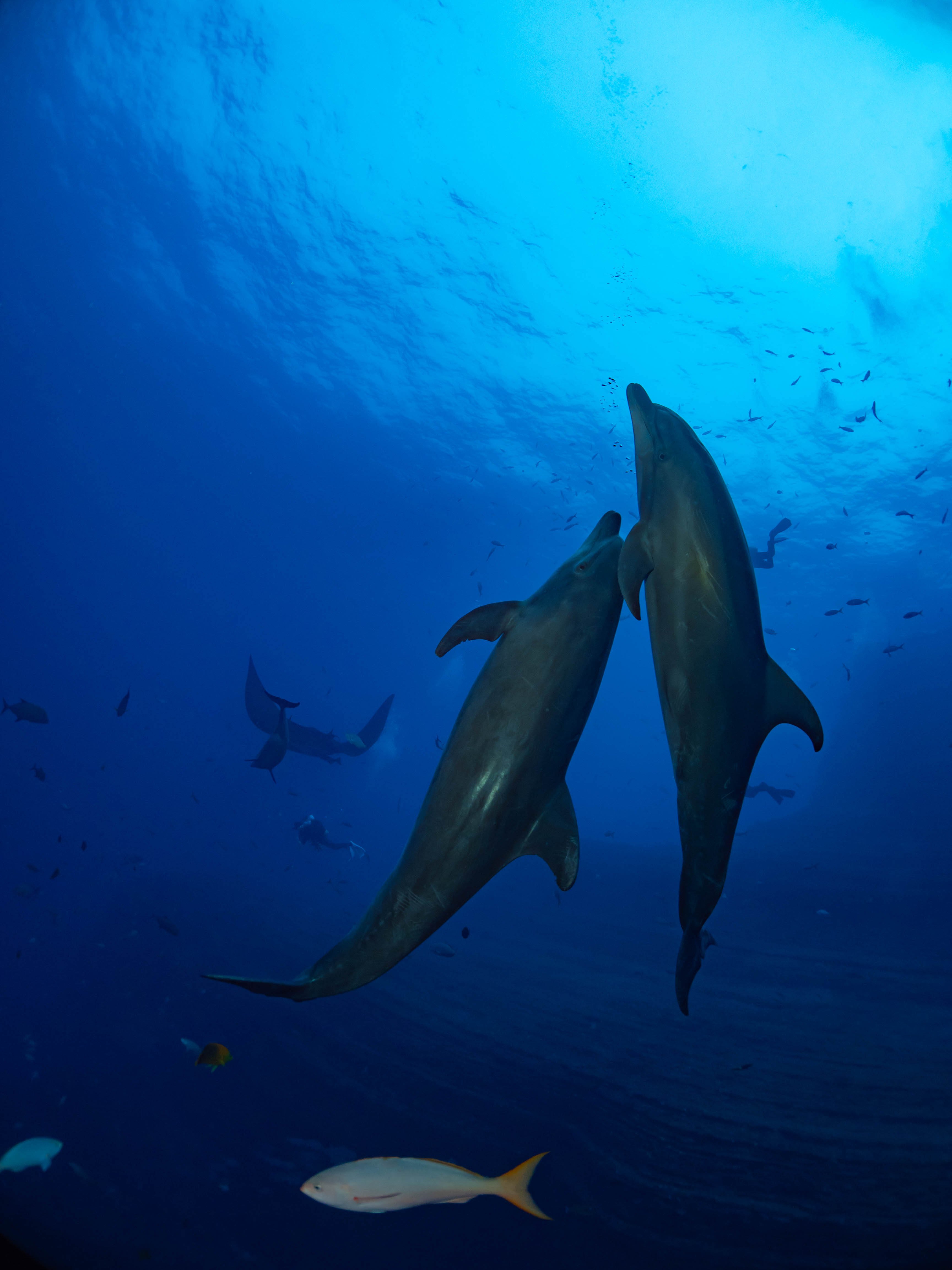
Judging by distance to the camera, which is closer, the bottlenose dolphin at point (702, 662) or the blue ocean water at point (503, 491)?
the bottlenose dolphin at point (702, 662)

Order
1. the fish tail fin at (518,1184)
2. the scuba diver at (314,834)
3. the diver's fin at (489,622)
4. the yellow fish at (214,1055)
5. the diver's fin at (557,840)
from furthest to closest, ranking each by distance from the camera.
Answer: the scuba diver at (314,834) → the yellow fish at (214,1055) → the fish tail fin at (518,1184) → the diver's fin at (489,622) → the diver's fin at (557,840)

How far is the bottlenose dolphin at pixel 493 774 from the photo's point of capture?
2.50 meters

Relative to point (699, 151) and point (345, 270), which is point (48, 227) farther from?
point (699, 151)

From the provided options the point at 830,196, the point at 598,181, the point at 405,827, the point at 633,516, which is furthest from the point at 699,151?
the point at 405,827

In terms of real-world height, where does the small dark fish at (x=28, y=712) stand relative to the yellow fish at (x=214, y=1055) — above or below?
above

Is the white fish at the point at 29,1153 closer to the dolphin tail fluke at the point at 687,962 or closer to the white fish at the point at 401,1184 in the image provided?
the white fish at the point at 401,1184

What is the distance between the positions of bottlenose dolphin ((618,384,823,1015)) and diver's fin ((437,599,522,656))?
77cm

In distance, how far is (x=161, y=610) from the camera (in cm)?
7506

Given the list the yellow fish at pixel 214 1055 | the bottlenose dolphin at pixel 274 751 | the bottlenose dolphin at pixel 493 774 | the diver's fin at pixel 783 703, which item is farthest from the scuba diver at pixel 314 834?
the diver's fin at pixel 783 703

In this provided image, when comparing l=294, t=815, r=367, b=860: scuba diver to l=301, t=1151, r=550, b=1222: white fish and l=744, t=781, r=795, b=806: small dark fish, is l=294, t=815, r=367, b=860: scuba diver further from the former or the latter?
l=744, t=781, r=795, b=806: small dark fish

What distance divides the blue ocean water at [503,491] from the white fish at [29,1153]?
73 centimetres

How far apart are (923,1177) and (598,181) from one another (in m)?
27.4

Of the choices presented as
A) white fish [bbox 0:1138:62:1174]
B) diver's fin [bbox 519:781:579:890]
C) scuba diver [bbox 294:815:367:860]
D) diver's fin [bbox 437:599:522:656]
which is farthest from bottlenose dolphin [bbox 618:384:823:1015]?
scuba diver [bbox 294:815:367:860]

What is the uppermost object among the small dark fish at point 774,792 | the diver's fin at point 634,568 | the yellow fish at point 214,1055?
the small dark fish at point 774,792
